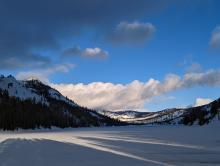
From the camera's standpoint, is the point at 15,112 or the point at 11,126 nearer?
the point at 11,126

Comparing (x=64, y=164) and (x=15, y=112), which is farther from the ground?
(x=15, y=112)

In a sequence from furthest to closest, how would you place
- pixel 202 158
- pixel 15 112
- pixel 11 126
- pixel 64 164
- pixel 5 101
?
pixel 5 101
pixel 15 112
pixel 11 126
pixel 202 158
pixel 64 164

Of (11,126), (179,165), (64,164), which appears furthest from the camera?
(11,126)

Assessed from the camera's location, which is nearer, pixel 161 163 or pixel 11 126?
pixel 161 163

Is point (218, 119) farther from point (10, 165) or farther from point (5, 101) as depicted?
point (10, 165)

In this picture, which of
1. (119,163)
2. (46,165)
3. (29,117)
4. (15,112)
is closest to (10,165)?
(46,165)

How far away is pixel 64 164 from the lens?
25.5 metres

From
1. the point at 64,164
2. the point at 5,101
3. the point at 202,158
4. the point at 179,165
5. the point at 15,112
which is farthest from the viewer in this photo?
the point at 5,101

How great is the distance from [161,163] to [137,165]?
163 cm

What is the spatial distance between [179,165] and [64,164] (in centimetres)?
690

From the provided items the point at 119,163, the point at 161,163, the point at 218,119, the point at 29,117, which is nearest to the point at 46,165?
the point at 119,163

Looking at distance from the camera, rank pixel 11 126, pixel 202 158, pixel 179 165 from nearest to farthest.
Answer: pixel 179 165 → pixel 202 158 → pixel 11 126

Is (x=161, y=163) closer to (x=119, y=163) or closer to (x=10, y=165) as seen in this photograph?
(x=119, y=163)

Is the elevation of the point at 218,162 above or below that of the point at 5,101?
below
